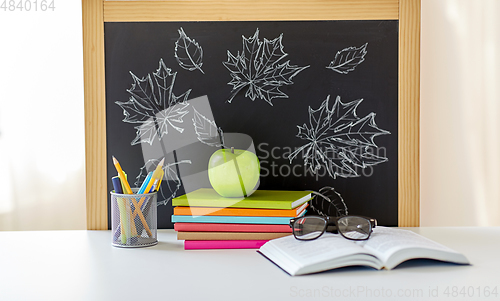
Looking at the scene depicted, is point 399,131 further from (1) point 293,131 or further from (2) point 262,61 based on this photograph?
(2) point 262,61

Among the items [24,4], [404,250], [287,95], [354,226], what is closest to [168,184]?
[287,95]

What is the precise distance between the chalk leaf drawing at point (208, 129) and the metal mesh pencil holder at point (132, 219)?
0.23 m

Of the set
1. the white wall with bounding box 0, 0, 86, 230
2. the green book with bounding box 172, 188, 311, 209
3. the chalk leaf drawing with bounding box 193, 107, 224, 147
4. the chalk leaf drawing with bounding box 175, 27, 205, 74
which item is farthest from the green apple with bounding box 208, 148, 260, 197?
the white wall with bounding box 0, 0, 86, 230

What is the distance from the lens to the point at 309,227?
31.2 inches

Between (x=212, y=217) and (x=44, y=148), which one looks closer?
(x=212, y=217)

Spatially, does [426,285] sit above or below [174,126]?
below

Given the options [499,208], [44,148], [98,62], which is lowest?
[499,208]

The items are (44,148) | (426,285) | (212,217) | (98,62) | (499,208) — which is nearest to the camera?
(426,285)

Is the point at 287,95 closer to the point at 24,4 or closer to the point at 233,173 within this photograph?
the point at 233,173

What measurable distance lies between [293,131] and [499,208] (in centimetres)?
84

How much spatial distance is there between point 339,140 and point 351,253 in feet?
1.39

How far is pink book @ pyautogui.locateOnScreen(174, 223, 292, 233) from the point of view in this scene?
0.83m

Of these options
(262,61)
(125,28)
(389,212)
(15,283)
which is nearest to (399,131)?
(389,212)

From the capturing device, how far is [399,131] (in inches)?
40.3
